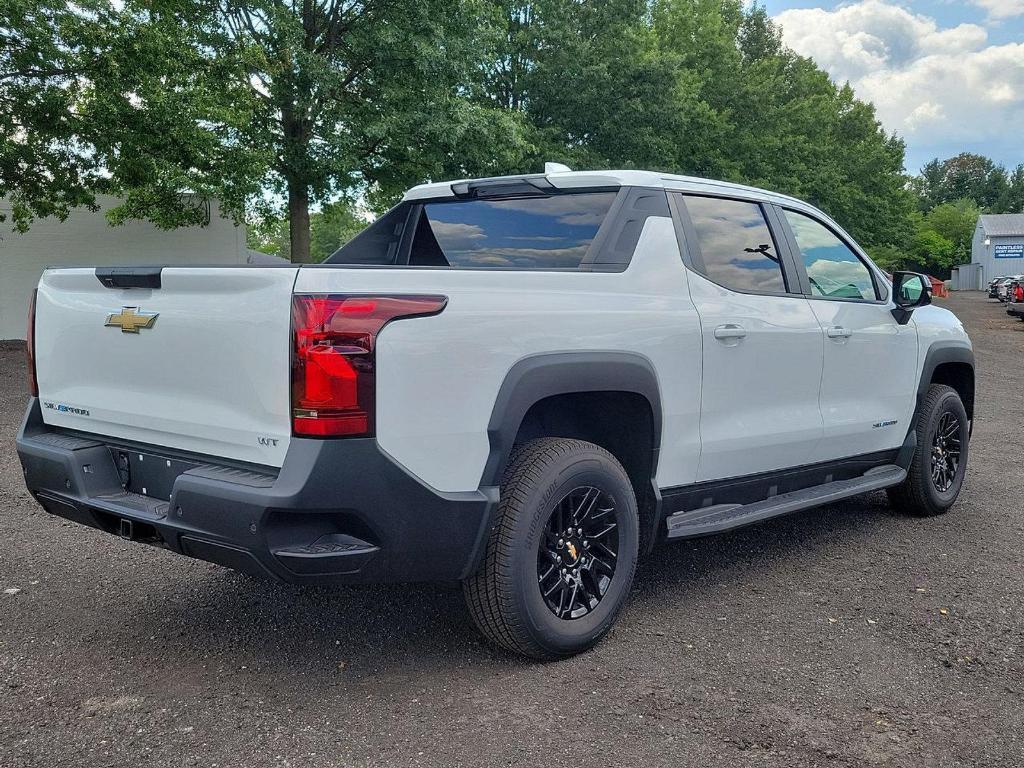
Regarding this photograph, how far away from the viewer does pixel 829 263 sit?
4969 millimetres

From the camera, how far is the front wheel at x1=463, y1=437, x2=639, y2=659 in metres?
3.18

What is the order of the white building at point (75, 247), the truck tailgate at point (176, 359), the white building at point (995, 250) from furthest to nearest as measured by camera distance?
1. the white building at point (995, 250)
2. the white building at point (75, 247)
3. the truck tailgate at point (176, 359)

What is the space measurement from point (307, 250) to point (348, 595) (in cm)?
1732

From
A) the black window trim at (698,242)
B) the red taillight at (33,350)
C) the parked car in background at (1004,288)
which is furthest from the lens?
the parked car in background at (1004,288)

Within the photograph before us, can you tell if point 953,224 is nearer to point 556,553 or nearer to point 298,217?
point 298,217

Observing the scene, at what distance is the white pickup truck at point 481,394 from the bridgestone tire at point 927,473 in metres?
0.92


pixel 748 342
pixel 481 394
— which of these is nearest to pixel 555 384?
pixel 481 394

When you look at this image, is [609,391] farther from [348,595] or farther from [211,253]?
[211,253]

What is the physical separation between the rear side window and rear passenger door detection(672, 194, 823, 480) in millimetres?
447

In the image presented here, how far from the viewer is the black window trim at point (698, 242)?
4008 millimetres

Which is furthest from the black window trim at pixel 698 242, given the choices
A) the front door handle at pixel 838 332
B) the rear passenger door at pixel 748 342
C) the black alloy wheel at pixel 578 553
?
the black alloy wheel at pixel 578 553

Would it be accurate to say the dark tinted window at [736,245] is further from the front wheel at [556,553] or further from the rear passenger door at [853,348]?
the front wheel at [556,553]

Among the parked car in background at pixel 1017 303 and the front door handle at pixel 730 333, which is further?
the parked car in background at pixel 1017 303

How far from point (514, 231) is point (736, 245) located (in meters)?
1.06
